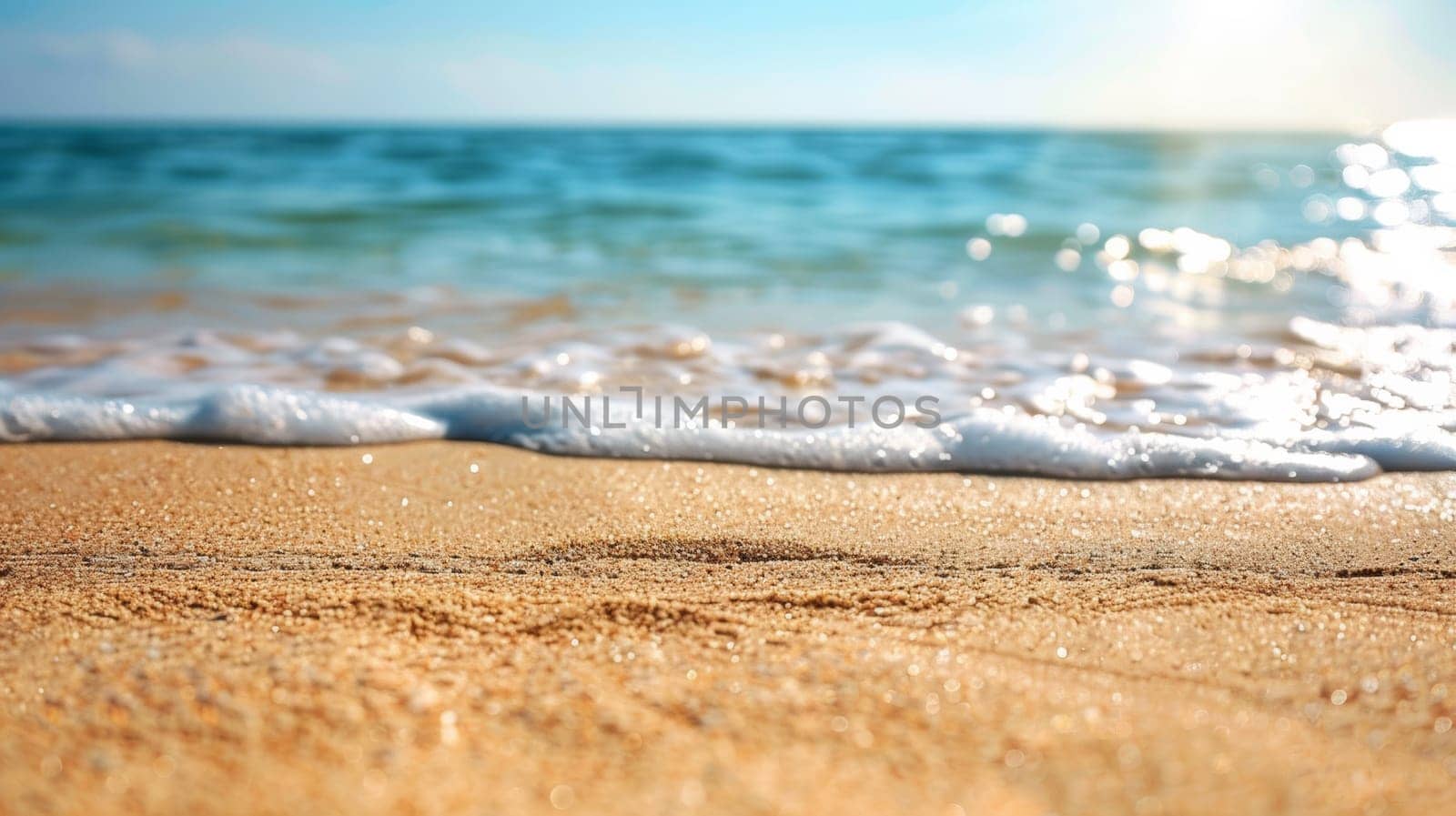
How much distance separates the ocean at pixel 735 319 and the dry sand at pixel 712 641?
208 mm

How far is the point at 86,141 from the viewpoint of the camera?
1312cm

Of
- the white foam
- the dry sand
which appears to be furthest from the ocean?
the dry sand

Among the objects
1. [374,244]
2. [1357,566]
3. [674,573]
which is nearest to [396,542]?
[674,573]

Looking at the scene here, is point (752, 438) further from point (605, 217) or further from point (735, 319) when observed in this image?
point (605, 217)

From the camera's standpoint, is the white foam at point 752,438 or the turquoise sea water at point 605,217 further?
the turquoise sea water at point 605,217

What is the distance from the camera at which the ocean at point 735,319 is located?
2.39 meters

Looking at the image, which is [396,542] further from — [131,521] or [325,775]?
[325,775]

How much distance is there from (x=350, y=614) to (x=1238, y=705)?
125 cm

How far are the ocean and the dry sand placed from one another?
208 mm

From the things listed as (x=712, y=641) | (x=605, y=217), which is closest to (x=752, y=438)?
(x=712, y=641)

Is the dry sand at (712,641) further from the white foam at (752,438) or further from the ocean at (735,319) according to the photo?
the ocean at (735,319)

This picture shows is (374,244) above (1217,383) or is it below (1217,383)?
above

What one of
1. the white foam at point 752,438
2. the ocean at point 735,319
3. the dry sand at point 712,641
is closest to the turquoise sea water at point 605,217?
the ocean at point 735,319

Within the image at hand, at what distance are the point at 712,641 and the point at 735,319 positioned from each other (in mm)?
2768
